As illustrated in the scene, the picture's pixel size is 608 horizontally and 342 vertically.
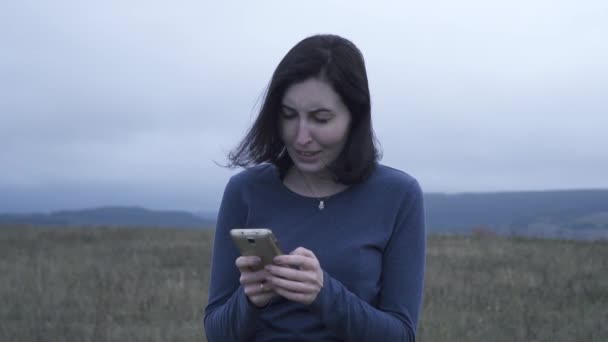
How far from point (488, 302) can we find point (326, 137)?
5873mm

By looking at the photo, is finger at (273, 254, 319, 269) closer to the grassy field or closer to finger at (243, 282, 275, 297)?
finger at (243, 282, 275, 297)

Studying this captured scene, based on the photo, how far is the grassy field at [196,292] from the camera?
20.1 ft

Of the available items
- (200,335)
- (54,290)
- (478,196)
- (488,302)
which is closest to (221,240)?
(200,335)

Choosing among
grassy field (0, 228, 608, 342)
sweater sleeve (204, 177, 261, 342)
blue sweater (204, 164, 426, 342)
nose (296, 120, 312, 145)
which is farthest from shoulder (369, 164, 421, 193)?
grassy field (0, 228, 608, 342)

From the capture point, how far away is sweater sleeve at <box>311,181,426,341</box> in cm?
183

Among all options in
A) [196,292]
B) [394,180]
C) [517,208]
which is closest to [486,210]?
[517,208]

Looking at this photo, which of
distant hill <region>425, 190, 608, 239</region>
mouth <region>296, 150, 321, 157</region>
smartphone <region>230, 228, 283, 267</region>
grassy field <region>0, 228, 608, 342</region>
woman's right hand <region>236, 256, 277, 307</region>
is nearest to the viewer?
smartphone <region>230, 228, 283, 267</region>

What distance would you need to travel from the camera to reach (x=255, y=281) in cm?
183

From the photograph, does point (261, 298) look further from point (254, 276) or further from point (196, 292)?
point (196, 292)

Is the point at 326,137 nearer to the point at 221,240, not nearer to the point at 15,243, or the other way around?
the point at 221,240

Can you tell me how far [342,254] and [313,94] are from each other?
1.45 ft

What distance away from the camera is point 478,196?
49.1m

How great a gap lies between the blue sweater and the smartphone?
191 mm

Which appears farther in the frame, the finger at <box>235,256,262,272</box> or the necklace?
the necklace
